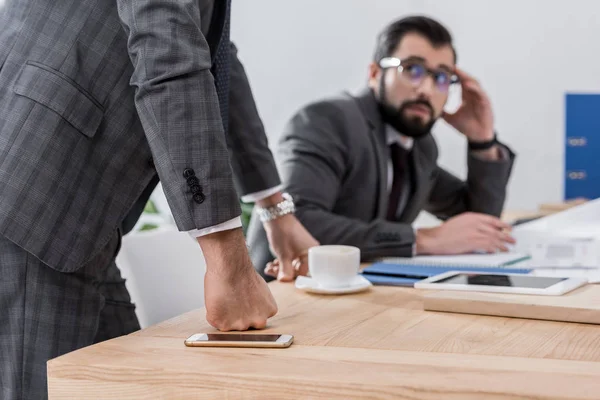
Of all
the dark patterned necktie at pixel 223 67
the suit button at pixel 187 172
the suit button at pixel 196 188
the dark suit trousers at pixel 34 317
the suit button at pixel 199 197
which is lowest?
the dark suit trousers at pixel 34 317

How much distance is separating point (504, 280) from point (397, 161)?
1274 mm

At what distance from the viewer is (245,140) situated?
→ 1625 mm

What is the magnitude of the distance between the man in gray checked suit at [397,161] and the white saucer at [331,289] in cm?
52

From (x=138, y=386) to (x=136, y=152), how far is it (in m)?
0.44

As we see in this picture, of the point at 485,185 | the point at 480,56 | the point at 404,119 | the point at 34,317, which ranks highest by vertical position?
the point at 480,56

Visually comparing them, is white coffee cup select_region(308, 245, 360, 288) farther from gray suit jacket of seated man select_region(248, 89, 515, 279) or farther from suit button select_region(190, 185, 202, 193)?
gray suit jacket of seated man select_region(248, 89, 515, 279)

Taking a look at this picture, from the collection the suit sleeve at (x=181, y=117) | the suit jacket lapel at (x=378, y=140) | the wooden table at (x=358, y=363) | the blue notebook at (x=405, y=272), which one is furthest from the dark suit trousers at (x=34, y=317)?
the suit jacket lapel at (x=378, y=140)

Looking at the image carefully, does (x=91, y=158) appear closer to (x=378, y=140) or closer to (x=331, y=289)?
(x=331, y=289)

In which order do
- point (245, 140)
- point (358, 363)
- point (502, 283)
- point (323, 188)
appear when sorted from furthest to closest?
1. point (323, 188)
2. point (245, 140)
3. point (502, 283)
4. point (358, 363)

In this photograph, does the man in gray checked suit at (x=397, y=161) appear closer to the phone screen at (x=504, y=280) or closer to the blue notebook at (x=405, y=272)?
the blue notebook at (x=405, y=272)

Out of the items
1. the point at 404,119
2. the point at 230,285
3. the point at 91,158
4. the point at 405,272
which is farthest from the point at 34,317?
the point at 404,119

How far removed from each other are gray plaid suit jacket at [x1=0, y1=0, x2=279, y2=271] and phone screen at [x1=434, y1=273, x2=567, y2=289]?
510mm

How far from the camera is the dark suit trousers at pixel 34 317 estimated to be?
50.9 inches

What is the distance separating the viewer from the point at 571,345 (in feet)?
3.51
